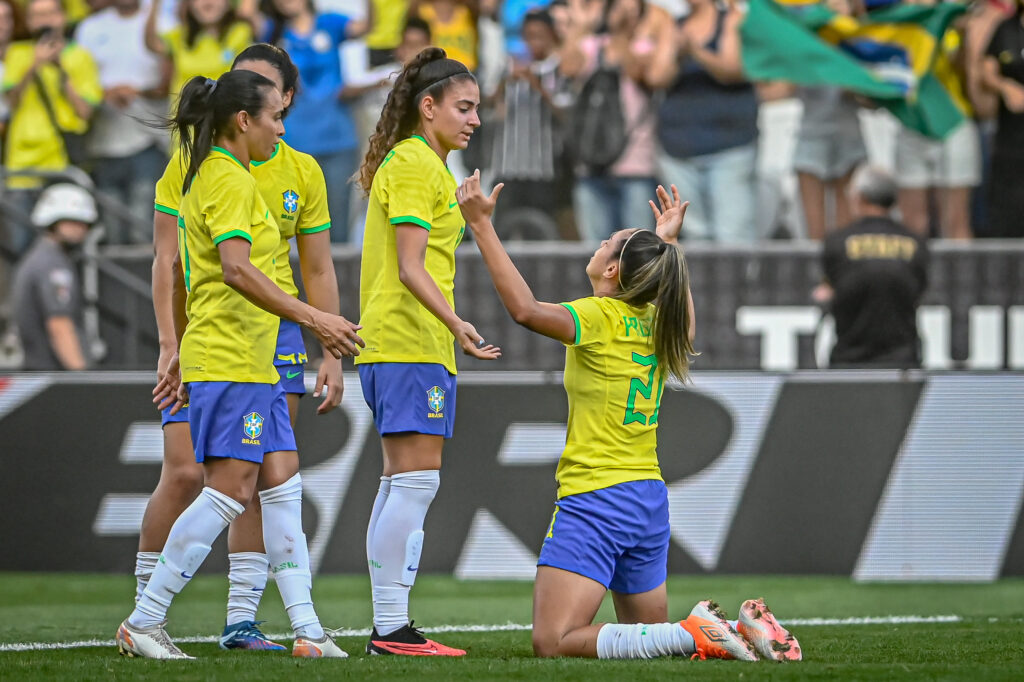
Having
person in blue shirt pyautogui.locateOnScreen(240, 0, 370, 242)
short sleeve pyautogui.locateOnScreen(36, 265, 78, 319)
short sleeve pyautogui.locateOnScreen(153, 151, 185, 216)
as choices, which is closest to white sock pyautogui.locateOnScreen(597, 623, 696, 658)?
short sleeve pyautogui.locateOnScreen(153, 151, 185, 216)

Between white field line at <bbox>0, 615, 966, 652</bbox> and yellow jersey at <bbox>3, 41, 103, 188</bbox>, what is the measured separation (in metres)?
6.08

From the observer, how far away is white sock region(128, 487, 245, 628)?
479 centimetres

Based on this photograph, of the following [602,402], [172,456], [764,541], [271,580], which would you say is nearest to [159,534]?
Result: [172,456]

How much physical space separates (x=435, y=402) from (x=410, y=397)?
0.10 meters

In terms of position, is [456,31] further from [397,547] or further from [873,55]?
[397,547]

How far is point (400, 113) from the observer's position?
534 cm

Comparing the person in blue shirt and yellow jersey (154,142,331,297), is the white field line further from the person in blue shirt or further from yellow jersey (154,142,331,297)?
the person in blue shirt

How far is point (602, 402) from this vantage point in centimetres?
505

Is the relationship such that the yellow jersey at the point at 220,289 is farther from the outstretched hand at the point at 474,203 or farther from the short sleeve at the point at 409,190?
the outstretched hand at the point at 474,203

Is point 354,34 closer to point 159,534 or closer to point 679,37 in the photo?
point 679,37

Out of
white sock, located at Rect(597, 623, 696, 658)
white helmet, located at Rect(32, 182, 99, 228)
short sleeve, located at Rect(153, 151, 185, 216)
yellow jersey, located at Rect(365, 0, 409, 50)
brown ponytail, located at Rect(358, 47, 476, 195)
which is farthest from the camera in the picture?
yellow jersey, located at Rect(365, 0, 409, 50)

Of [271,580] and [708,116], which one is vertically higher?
[708,116]

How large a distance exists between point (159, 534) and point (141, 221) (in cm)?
575

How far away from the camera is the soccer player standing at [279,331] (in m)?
5.34
